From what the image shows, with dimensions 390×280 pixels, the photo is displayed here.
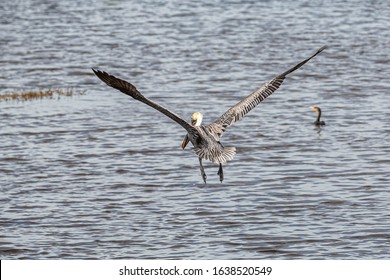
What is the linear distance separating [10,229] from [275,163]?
623 cm

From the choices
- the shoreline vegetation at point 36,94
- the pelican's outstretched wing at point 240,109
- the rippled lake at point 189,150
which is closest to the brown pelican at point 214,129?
the pelican's outstretched wing at point 240,109

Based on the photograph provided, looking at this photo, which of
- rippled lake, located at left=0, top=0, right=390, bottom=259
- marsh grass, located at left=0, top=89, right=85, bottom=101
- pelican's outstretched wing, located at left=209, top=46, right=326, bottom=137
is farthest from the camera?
marsh grass, located at left=0, top=89, right=85, bottom=101

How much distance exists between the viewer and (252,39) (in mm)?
39438

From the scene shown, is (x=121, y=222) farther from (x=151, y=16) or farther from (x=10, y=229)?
(x=151, y=16)

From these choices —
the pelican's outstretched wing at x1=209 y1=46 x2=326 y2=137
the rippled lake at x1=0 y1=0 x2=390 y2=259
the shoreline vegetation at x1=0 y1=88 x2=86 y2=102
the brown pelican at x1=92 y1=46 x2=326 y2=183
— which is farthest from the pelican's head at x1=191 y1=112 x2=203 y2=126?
the shoreline vegetation at x1=0 y1=88 x2=86 y2=102

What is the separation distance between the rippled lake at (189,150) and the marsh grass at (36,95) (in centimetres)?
54

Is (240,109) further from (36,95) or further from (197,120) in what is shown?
(36,95)

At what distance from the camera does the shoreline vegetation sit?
28797mm

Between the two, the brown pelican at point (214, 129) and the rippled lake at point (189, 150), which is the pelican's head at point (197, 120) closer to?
the brown pelican at point (214, 129)

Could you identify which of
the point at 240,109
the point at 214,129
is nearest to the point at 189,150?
the point at 240,109

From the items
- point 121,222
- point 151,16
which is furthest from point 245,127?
point 151,16

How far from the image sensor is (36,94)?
29.0m

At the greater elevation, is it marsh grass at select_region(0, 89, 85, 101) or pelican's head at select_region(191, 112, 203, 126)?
pelican's head at select_region(191, 112, 203, 126)

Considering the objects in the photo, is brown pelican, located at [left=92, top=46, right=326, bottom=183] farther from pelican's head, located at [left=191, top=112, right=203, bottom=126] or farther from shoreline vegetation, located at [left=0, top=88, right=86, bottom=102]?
shoreline vegetation, located at [left=0, top=88, right=86, bottom=102]
